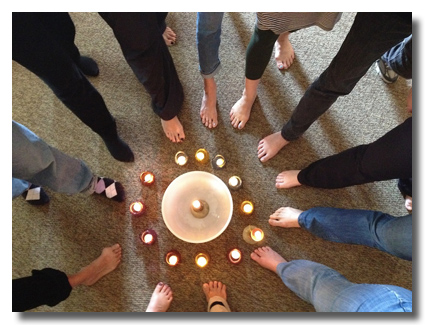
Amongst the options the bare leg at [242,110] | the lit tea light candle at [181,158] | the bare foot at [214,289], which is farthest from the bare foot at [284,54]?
the bare foot at [214,289]

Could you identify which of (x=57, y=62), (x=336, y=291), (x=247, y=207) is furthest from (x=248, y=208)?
(x=57, y=62)

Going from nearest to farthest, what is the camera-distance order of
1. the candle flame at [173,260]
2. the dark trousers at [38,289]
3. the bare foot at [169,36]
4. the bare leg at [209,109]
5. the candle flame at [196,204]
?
the dark trousers at [38,289] → the candle flame at [196,204] → the candle flame at [173,260] → the bare leg at [209,109] → the bare foot at [169,36]

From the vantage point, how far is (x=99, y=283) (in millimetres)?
1265

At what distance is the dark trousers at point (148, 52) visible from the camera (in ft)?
2.54

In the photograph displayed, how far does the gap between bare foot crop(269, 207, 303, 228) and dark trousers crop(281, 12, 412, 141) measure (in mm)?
387

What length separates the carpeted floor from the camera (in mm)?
1261

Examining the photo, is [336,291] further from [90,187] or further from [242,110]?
[90,187]

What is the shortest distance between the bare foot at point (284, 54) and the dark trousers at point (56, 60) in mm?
809

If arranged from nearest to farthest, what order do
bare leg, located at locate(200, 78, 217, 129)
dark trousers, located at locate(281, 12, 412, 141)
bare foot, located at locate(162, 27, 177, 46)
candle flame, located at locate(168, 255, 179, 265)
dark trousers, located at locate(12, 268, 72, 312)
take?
dark trousers, located at locate(281, 12, 412, 141), dark trousers, located at locate(12, 268, 72, 312), candle flame, located at locate(168, 255, 179, 265), bare leg, located at locate(200, 78, 217, 129), bare foot, located at locate(162, 27, 177, 46)

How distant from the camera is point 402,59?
4.09 feet

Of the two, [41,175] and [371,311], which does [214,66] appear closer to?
[41,175]

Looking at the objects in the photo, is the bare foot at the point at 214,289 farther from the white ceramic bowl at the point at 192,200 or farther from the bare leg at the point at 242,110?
the bare leg at the point at 242,110

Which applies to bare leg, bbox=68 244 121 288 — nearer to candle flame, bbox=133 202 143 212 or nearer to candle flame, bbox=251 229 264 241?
candle flame, bbox=133 202 143 212

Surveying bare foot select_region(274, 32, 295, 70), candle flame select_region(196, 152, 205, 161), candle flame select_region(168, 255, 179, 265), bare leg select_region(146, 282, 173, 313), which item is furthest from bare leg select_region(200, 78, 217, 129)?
bare leg select_region(146, 282, 173, 313)
